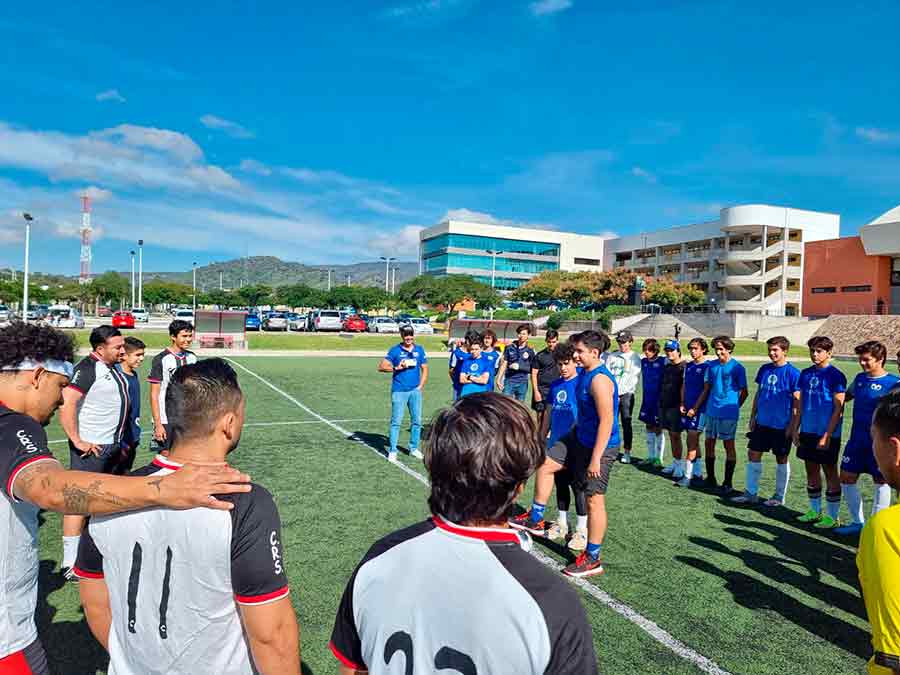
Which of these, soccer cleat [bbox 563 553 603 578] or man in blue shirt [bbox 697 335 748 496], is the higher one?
man in blue shirt [bbox 697 335 748 496]

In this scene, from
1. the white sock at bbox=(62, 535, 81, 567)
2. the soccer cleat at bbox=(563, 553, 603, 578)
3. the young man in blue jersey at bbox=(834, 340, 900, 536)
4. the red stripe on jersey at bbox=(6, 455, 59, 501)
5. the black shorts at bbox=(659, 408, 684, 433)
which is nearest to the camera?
the red stripe on jersey at bbox=(6, 455, 59, 501)

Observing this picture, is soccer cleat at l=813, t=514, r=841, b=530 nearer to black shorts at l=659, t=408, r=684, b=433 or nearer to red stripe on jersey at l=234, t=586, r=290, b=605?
black shorts at l=659, t=408, r=684, b=433

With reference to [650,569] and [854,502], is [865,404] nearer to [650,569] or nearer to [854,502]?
[854,502]

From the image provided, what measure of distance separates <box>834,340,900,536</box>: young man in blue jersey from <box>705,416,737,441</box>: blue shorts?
1.36 metres

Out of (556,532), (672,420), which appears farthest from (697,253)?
(556,532)

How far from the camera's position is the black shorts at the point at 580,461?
5.05 m

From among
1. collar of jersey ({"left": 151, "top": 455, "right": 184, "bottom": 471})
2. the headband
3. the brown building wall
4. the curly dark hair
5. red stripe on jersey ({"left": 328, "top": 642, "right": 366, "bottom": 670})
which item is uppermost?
the brown building wall

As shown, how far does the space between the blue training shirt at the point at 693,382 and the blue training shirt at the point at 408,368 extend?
3.97m

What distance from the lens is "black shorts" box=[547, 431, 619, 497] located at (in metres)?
5.05

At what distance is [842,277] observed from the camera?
5869 centimetres

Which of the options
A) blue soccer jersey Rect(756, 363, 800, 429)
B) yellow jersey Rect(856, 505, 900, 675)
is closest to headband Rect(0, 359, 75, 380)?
yellow jersey Rect(856, 505, 900, 675)

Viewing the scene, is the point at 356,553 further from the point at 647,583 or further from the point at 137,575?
the point at 137,575

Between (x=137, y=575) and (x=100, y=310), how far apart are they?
98.6 m

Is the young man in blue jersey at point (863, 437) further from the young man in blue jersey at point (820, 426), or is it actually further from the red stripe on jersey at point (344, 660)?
the red stripe on jersey at point (344, 660)
